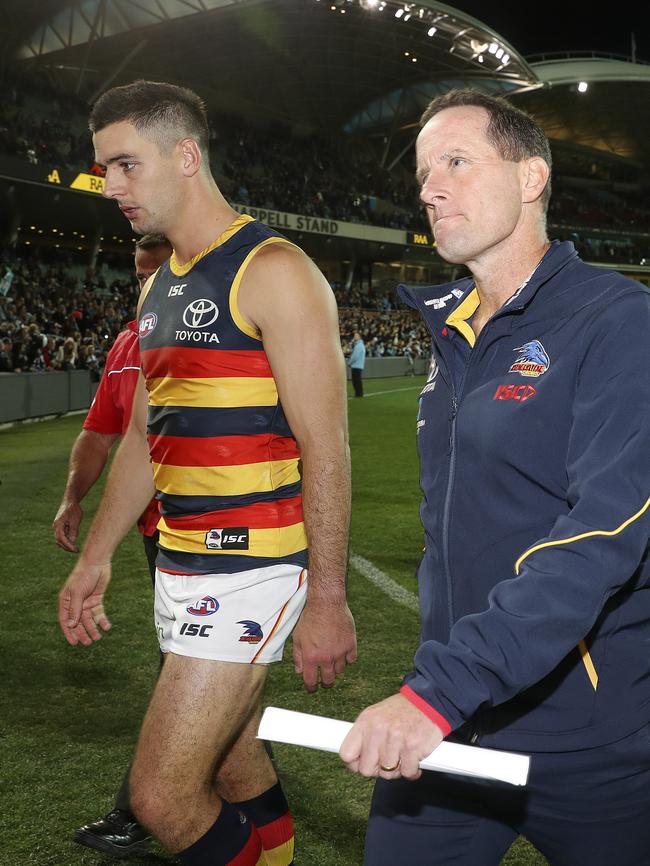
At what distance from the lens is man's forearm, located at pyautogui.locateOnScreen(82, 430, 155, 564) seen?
309 centimetres

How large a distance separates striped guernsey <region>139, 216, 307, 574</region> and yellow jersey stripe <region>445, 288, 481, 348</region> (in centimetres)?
73

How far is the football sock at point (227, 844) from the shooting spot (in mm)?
2396

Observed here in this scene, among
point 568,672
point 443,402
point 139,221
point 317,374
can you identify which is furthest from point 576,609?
point 139,221

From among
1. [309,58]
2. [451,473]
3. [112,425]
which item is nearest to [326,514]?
[451,473]

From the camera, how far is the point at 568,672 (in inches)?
67.8

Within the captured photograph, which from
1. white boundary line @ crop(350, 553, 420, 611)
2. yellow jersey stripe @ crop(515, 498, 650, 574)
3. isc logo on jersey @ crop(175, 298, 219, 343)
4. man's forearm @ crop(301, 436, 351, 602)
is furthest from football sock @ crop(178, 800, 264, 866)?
white boundary line @ crop(350, 553, 420, 611)

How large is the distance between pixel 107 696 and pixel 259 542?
8.08 feet

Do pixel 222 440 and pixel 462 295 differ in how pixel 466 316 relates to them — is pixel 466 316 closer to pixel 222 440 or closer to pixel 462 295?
pixel 462 295

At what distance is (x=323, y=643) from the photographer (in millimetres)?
2463

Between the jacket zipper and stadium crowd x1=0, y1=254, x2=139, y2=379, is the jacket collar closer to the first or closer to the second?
the jacket zipper

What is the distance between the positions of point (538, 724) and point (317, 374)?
3.76 feet

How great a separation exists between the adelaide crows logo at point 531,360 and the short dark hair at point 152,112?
150cm

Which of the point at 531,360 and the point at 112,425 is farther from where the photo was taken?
the point at 112,425

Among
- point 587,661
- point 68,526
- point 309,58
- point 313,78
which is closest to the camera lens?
point 587,661
